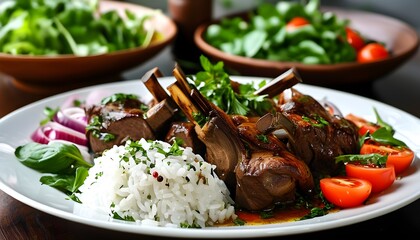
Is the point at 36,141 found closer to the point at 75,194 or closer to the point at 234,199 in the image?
the point at 75,194

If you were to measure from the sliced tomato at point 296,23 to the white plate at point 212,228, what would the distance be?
1.18 metres

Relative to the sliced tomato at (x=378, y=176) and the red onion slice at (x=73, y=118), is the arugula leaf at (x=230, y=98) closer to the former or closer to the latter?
the sliced tomato at (x=378, y=176)

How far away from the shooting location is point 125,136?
121 inches

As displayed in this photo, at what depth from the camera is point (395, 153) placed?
3.02m

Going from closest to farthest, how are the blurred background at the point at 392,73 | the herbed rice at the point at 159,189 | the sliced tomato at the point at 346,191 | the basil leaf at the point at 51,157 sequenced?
the herbed rice at the point at 159,189 < the sliced tomato at the point at 346,191 < the basil leaf at the point at 51,157 < the blurred background at the point at 392,73

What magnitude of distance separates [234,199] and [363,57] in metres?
2.35

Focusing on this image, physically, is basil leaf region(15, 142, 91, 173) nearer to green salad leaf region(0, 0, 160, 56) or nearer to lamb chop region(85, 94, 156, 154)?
→ lamb chop region(85, 94, 156, 154)

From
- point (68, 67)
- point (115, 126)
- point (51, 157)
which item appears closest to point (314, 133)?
point (115, 126)

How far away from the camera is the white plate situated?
235 cm

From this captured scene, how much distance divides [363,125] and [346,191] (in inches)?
30.6

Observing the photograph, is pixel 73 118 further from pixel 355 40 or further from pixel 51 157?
pixel 355 40

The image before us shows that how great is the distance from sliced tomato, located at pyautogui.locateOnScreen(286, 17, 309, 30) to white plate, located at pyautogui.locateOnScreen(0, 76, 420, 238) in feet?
3.87

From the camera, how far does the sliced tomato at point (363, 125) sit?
334cm

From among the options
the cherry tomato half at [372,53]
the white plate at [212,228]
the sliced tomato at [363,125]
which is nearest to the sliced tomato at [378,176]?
the white plate at [212,228]
